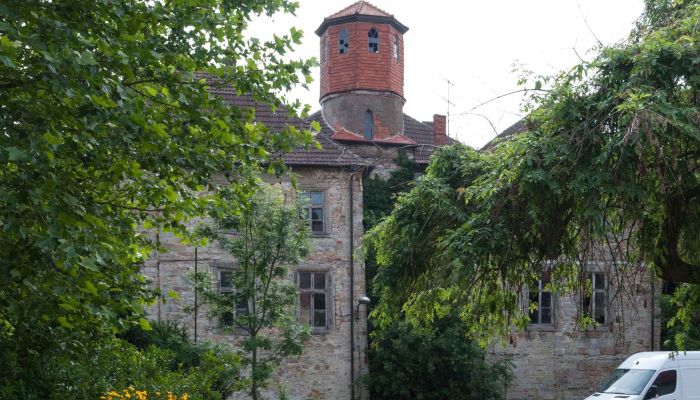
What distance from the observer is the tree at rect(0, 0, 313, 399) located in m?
8.01

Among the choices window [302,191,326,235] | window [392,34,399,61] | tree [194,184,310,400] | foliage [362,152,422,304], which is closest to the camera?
tree [194,184,310,400]

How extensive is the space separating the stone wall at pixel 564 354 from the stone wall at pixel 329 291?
434cm

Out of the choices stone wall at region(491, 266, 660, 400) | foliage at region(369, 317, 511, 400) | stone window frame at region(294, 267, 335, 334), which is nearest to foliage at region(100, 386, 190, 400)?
foliage at region(369, 317, 511, 400)

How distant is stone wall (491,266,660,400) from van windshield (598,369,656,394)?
704 cm

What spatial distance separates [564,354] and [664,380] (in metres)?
8.71

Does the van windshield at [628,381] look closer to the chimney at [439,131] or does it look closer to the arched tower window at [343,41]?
the chimney at [439,131]

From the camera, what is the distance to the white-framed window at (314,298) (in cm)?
2695

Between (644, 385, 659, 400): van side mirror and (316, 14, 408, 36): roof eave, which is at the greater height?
(316, 14, 408, 36): roof eave

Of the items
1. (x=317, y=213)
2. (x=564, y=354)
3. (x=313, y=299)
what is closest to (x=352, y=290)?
(x=313, y=299)

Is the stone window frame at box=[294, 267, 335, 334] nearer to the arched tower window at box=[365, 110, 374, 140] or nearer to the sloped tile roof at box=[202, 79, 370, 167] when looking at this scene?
the sloped tile roof at box=[202, 79, 370, 167]

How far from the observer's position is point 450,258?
9.23 meters

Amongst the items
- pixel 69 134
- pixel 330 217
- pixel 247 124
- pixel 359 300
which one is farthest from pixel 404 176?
pixel 69 134

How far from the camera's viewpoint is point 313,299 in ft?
89.0

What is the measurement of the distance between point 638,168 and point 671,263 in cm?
171
